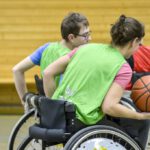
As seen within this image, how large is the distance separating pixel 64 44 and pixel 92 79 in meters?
0.99

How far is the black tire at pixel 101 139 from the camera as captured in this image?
3.42 m

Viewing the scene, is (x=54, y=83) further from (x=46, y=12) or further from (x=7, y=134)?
(x=46, y=12)

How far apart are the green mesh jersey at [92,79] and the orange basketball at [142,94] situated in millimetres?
283

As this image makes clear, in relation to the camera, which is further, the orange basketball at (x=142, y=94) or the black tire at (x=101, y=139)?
the orange basketball at (x=142, y=94)

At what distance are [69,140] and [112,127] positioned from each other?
28 cm

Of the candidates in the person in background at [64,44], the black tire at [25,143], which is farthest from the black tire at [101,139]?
the black tire at [25,143]

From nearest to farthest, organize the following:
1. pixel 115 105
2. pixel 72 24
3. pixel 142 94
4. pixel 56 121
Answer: pixel 115 105 → pixel 56 121 → pixel 142 94 → pixel 72 24

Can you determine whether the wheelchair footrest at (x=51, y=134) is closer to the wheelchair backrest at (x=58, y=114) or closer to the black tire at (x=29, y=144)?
the wheelchair backrest at (x=58, y=114)

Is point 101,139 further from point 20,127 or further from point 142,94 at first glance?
point 20,127

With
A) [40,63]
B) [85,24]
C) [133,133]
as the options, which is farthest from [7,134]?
[133,133]

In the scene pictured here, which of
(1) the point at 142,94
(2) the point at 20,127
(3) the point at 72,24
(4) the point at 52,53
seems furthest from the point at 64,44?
(1) the point at 142,94

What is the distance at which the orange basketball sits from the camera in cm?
371

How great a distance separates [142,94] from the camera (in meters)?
3.73

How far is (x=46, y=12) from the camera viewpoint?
28.5 ft
